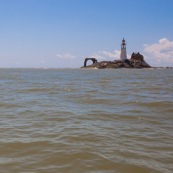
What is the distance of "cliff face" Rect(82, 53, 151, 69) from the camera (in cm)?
12481

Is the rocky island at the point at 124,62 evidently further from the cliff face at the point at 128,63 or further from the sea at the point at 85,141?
the sea at the point at 85,141

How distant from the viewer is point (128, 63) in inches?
4931

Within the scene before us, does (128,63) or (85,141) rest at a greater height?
(128,63)

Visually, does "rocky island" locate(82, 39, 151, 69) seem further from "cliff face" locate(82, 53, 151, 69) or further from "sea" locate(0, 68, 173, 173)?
"sea" locate(0, 68, 173, 173)

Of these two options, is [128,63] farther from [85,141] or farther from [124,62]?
[85,141]

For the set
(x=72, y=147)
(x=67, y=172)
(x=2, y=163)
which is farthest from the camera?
(x=72, y=147)

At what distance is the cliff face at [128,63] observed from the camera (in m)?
125

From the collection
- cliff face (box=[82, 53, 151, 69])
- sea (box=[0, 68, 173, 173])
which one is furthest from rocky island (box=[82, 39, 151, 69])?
sea (box=[0, 68, 173, 173])

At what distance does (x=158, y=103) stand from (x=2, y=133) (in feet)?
24.7

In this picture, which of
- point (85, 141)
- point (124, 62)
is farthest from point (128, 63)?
point (85, 141)

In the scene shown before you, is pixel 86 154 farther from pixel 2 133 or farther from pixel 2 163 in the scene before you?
pixel 2 133

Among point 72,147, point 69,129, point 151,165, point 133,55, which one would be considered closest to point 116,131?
point 69,129

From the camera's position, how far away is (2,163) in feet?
15.0

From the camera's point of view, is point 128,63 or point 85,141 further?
point 128,63
